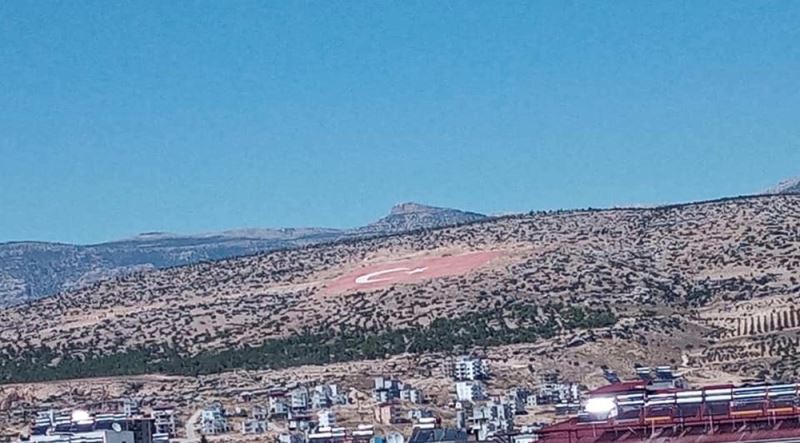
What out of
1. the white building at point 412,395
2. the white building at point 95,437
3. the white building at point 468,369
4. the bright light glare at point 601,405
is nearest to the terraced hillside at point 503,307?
the white building at point 468,369

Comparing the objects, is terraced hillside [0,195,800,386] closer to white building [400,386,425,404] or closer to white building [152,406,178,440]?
white building [400,386,425,404]

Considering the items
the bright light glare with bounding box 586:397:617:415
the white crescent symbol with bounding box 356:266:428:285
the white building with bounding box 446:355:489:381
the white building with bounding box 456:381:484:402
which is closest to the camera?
the bright light glare with bounding box 586:397:617:415

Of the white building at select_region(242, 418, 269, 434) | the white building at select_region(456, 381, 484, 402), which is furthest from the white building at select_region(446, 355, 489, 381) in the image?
the white building at select_region(242, 418, 269, 434)

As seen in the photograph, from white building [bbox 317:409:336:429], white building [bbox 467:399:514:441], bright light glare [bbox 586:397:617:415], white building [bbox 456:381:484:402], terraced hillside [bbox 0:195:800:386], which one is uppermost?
terraced hillside [bbox 0:195:800:386]

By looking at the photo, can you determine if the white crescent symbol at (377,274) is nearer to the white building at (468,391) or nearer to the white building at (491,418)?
the white building at (468,391)

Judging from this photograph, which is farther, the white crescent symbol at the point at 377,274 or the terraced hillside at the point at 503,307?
the white crescent symbol at the point at 377,274

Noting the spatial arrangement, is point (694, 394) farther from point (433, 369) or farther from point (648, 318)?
point (648, 318)
